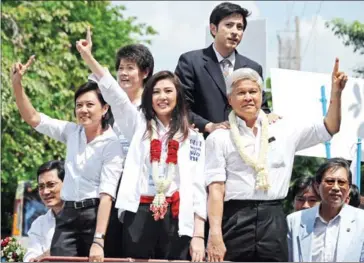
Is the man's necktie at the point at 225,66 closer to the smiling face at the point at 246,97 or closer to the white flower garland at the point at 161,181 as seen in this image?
the smiling face at the point at 246,97

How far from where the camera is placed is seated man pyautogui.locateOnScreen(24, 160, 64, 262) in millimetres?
6594

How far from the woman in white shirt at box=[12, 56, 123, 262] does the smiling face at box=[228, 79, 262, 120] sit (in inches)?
33.6

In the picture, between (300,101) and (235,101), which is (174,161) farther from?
(300,101)

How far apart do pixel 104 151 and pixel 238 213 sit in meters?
0.99

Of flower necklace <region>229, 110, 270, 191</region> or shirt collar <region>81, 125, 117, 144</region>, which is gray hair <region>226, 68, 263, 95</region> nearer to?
flower necklace <region>229, 110, 270, 191</region>

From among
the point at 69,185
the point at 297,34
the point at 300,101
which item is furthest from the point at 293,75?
the point at 297,34

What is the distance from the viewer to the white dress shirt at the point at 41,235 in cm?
655

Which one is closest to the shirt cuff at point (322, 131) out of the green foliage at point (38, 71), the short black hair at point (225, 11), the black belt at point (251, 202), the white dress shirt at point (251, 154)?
the white dress shirt at point (251, 154)

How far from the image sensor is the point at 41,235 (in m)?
6.65

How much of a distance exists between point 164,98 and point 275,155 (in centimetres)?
74

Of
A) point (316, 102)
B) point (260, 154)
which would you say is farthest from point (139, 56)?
point (316, 102)

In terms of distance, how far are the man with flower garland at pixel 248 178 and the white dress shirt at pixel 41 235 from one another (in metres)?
1.55

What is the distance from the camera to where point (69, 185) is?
19.6 feet

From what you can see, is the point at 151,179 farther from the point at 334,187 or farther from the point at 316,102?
the point at 316,102
